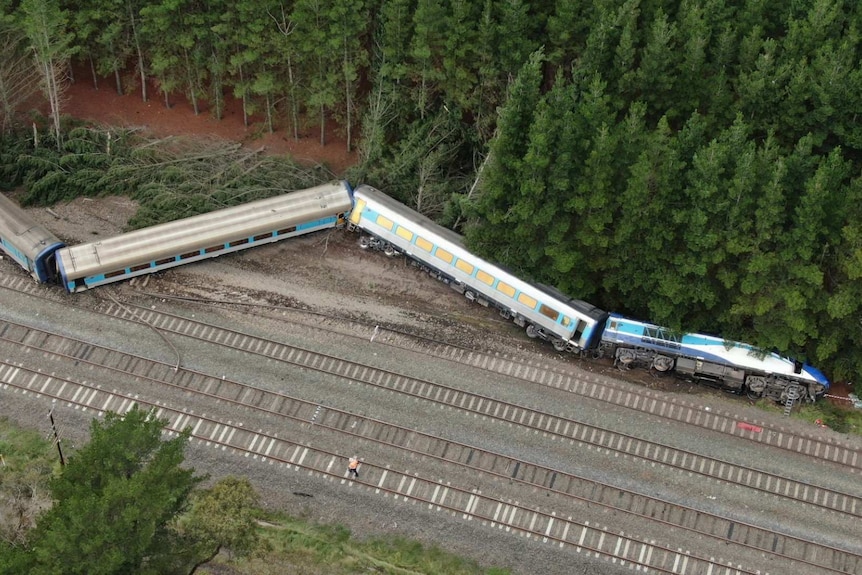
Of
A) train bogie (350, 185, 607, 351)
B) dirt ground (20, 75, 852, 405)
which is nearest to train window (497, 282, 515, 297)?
train bogie (350, 185, 607, 351)

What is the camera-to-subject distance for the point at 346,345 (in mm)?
72500

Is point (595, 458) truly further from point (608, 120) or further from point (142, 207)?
point (142, 207)

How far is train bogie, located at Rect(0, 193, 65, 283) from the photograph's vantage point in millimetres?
73938

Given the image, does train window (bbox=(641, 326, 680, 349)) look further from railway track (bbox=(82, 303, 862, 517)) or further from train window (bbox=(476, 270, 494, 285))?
train window (bbox=(476, 270, 494, 285))

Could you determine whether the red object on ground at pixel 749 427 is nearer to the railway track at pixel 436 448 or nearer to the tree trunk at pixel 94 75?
the railway track at pixel 436 448

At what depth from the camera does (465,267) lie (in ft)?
245

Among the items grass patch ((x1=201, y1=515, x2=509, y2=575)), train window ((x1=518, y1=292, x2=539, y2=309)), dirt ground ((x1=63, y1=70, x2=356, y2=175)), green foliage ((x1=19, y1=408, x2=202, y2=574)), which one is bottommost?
green foliage ((x1=19, y1=408, x2=202, y2=574))

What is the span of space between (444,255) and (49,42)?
1431 inches

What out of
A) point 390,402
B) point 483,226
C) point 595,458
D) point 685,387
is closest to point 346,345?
point 390,402

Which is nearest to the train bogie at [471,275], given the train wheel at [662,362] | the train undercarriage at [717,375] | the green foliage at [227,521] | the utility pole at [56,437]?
the train undercarriage at [717,375]

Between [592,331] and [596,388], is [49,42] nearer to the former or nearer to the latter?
[592,331]

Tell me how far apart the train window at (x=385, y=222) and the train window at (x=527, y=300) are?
38.6ft

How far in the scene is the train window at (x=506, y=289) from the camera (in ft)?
240

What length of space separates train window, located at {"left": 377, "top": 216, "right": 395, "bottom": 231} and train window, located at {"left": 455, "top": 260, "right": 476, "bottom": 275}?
6265 mm
